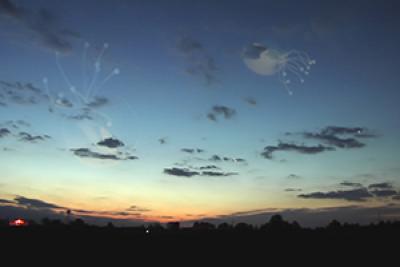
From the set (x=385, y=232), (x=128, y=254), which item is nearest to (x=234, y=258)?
(x=128, y=254)

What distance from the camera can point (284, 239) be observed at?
53.4 meters

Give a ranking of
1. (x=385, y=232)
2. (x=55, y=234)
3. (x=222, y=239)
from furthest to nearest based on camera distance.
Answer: (x=385, y=232) → (x=222, y=239) → (x=55, y=234)

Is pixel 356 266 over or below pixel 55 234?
below

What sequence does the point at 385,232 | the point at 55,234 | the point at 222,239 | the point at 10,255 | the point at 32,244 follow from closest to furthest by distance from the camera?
the point at 10,255, the point at 32,244, the point at 55,234, the point at 222,239, the point at 385,232

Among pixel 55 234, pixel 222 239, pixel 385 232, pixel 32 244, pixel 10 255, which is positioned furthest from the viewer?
pixel 385 232

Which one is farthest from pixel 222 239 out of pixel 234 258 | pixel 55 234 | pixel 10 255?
pixel 10 255

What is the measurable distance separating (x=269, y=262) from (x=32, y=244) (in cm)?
2138

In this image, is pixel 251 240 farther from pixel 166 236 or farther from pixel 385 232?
pixel 385 232

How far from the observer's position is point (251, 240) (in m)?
52.7

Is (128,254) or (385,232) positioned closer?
(128,254)

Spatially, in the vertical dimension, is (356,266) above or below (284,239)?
below

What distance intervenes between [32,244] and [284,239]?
25630 mm

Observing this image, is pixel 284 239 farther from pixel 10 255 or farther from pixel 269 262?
pixel 10 255

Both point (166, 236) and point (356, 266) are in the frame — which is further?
point (166, 236)
